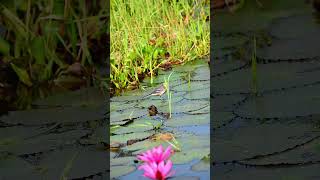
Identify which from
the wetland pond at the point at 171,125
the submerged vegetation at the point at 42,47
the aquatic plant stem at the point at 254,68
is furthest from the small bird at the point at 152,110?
the submerged vegetation at the point at 42,47

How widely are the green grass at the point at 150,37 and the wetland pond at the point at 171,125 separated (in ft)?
0.35

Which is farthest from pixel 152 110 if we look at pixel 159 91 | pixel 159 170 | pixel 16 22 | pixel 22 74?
pixel 159 170

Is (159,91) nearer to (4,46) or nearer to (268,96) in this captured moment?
(268,96)

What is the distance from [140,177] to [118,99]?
2.53 ft

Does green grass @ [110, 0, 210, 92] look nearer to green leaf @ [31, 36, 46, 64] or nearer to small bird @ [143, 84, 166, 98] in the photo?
small bird @ [143, 84, 166, 98]

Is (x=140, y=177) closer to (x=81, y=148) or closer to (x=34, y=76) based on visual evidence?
(x=81, y=148)

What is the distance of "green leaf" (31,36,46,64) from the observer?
264 centimetres

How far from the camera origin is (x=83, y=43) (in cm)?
273

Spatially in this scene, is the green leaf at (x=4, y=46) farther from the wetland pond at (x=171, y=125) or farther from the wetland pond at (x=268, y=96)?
the wetland pond at (x=268, y=96)

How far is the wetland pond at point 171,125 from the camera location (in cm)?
178

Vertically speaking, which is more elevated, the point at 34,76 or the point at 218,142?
the point at 34,76

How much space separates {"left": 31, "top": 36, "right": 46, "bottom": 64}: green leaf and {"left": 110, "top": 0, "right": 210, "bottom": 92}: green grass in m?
0.28

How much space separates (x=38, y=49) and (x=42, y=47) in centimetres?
2

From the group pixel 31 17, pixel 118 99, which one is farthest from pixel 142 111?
pixel 31 17
